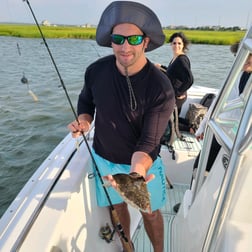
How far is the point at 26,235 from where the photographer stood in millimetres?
1632

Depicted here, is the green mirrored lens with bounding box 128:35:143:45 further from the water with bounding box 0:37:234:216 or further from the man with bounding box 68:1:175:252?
the water with bounding box 0:37:234:216

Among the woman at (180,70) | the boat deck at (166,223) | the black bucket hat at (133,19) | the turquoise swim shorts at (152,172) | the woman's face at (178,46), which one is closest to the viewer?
the black bucket hat at (133,19)

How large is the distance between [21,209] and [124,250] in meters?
0.95

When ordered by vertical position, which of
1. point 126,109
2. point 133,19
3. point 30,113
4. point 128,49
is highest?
point 133,19

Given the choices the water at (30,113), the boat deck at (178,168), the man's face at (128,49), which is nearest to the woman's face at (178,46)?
the water at (30,113)

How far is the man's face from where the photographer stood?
172 cm

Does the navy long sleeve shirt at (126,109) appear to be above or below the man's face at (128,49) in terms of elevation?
below

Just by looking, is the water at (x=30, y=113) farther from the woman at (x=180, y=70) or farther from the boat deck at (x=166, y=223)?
the boat deck at (x=166, y=223)

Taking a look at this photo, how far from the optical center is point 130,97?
5.96 ft

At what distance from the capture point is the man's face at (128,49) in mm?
1725

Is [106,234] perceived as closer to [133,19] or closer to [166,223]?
[166,223]

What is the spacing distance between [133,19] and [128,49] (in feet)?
0.56

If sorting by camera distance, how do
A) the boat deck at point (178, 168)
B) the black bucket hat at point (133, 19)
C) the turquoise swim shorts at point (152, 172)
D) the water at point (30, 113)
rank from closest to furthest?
the black bucket hat at point (133, 19) → the turquoise swim shorts at point (152, 172) → the boat deck at point (178, 168) → the water at point (30, 113)

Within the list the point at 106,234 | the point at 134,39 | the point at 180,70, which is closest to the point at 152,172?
the point at 106,234
